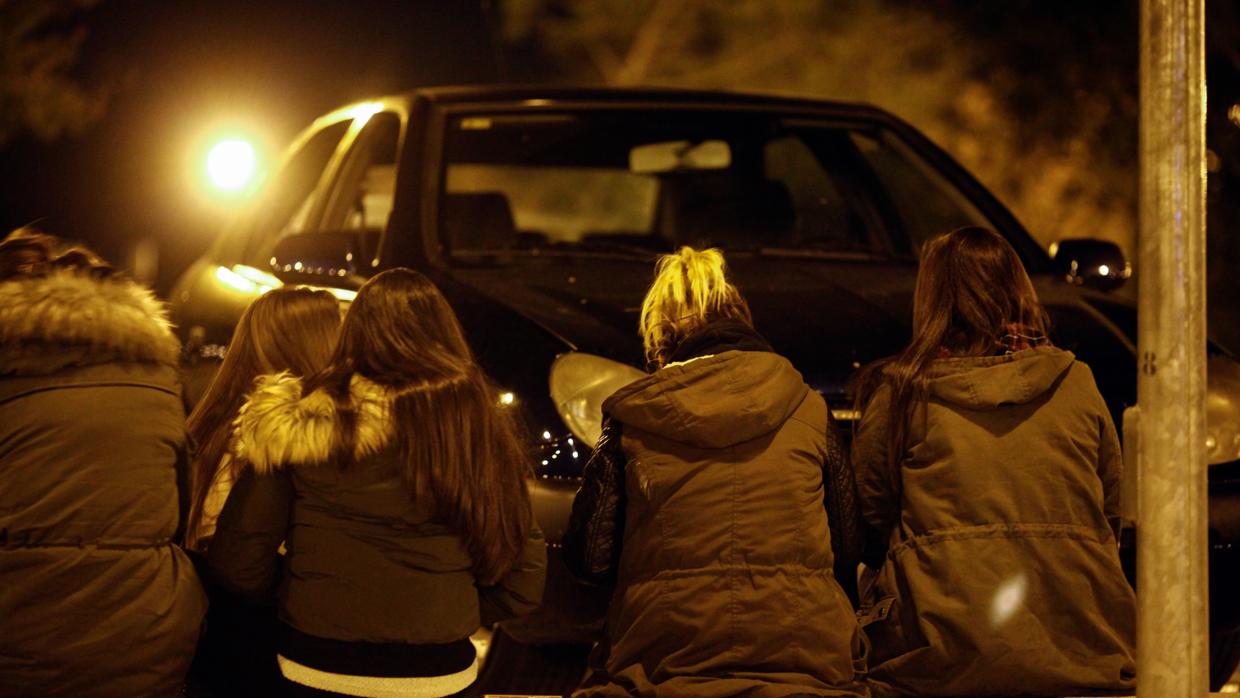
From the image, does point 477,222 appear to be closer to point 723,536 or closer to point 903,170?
point 903,170

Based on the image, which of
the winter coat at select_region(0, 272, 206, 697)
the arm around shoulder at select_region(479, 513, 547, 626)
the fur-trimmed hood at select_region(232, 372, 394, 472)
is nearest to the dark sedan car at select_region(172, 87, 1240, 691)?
the arm around shoulder at select_region(479, 513, 547, 626)

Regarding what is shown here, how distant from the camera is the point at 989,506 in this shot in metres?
4.11

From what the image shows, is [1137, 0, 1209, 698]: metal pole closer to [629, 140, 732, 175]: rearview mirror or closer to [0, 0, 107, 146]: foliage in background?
[629, 140, 732, 175]: rearview mirror

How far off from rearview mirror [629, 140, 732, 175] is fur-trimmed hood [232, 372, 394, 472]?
3.54 metres

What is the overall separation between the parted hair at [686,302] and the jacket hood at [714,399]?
0.62ft

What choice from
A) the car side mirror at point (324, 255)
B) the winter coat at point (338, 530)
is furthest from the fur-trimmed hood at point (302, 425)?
the car side mirror at point (324, 255)

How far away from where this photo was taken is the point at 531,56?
17.8 m

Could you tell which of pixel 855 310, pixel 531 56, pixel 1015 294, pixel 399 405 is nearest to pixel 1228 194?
pixel 531 56

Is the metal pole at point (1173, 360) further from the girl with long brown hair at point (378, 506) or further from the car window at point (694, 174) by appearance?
the car window at point (694, 174)

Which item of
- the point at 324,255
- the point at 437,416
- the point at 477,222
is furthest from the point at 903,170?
the point at 437,416

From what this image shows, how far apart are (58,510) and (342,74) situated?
54.1 feet

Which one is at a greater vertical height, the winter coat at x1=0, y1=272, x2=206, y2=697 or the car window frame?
the car window frame

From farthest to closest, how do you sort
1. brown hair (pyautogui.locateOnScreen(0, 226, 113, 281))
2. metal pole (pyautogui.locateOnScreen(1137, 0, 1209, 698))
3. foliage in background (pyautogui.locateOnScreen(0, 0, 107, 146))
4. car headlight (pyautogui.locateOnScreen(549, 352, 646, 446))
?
foliage in background (pyautogui.locateOnScreen(0, 0, 107, 146)) < car headlight (pyautogui.locateOnScreen(549, 352, 646, 446)) < brown hair (pyautogui.locateOnScreen(0, 226, 113, 281)) < metal pole (pyautogui.locateOnScreen(1137, 0, 1209, 698))

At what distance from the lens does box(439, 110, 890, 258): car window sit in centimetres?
635
